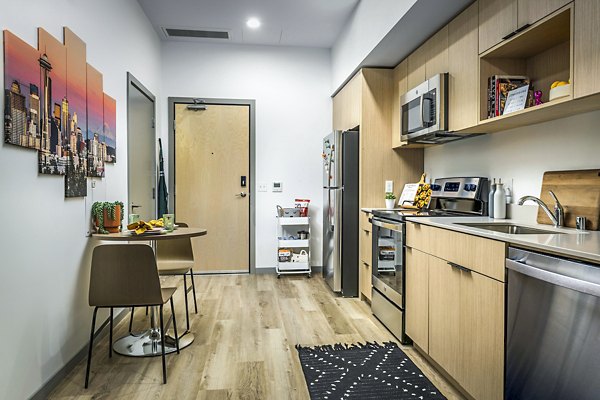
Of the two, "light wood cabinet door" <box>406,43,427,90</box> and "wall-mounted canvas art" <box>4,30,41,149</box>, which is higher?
"light wood cabinet door" <box>406,43,427,90</box>

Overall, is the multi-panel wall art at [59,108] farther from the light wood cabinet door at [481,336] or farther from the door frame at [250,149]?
the light wood cabinet door at [481,336]

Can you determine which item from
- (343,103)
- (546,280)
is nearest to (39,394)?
(546,280)

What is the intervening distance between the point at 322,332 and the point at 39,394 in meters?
1.74

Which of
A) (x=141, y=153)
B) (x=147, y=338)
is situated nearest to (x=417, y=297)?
(x=147, y=338)

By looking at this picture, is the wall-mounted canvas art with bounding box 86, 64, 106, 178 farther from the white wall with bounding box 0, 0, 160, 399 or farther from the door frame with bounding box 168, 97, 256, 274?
the door frame with bounding box 168, 97, 256, 274

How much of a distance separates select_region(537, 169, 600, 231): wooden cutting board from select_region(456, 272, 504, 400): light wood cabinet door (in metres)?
0.62

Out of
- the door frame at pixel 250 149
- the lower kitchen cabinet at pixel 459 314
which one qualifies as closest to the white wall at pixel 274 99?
the door frame at pixel 250 149

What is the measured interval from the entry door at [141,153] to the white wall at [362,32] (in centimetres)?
204

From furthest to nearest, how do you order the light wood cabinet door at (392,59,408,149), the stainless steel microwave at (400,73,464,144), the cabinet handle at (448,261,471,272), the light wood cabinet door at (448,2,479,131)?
the light wood cabinet door at (392,59,408,149), the stainless steel microwave at (400,73,464,144), the light wood cabinet door at (448,2,479,131), the cabinet handle at (448,261,471,272)

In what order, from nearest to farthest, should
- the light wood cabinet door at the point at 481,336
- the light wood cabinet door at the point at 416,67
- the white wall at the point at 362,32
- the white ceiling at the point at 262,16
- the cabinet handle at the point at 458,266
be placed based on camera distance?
the light wood cabinet door at the point at 481,336 → the cabinet handle at the point at 458,266 → the white wall at the point at 362,32 → the light wood cabinet door at the point at 416,67 → the white ceiling at the point at 262,16

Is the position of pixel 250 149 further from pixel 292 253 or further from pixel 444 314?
pixel 444 314

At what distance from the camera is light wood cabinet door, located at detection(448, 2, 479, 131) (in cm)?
239

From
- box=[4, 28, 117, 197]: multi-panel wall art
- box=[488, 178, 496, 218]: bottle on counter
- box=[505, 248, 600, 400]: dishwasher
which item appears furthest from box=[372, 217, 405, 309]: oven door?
box=[4, 28, 117, 197]: multi-panel wall art

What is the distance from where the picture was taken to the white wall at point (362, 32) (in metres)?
2.84
